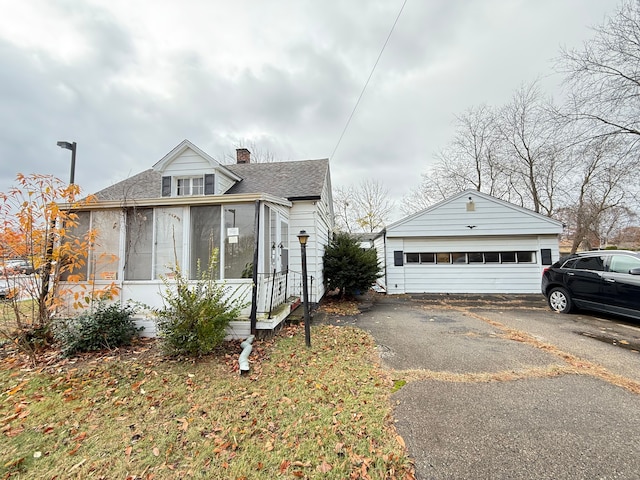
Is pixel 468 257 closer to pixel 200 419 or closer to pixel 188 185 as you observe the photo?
pixel 200 419

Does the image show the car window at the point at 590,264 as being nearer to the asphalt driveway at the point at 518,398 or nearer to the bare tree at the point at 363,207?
the asphalt driveway at the point at 518,398

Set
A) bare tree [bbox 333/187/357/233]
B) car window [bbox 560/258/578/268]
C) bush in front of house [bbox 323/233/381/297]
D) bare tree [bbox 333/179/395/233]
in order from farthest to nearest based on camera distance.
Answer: bare tree [bbox 333/187/357/233], bare tree [bbox 333/179/395/233], bush in front of house [bbox 323/233/381/297], car window [bbox 560/258/578/268]

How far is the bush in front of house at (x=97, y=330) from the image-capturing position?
4.55 metres

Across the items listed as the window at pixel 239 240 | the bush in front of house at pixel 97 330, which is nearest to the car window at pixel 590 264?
the window at pixel 239 240

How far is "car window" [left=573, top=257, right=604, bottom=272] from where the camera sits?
6.09 metres

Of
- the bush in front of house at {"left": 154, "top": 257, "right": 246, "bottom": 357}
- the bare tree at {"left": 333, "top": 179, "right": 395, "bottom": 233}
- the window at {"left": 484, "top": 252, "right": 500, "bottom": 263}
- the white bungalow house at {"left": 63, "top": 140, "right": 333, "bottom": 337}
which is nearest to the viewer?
the bush in front of house at {"left": 154, "top": 257, "right": 246, "bottom": 357}

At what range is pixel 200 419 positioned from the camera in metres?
2.79

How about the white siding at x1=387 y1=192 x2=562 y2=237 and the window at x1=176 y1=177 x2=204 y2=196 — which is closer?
the window at x1=176 y1=177 x2=204 y2=196

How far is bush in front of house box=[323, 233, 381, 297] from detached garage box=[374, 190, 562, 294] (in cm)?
233

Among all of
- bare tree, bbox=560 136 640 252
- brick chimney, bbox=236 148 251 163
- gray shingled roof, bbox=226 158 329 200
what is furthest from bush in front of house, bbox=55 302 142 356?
bare tree, bbox=560 136 640 252

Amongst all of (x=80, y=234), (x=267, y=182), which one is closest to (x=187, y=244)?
(x=80, y=234)

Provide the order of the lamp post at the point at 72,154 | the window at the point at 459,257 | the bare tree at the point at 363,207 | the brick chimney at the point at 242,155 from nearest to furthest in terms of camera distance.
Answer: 1. the lamp post at the point at 72,154
2. the window at the point at 459,257
3. the brick chimney at the point at 242,155
4. the bare tree at the point at 363,207

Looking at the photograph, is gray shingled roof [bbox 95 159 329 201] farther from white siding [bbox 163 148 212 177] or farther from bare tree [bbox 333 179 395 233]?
bare tree [bbox 333 179 395 233]

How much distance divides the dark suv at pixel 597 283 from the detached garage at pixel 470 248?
10.4 ft
